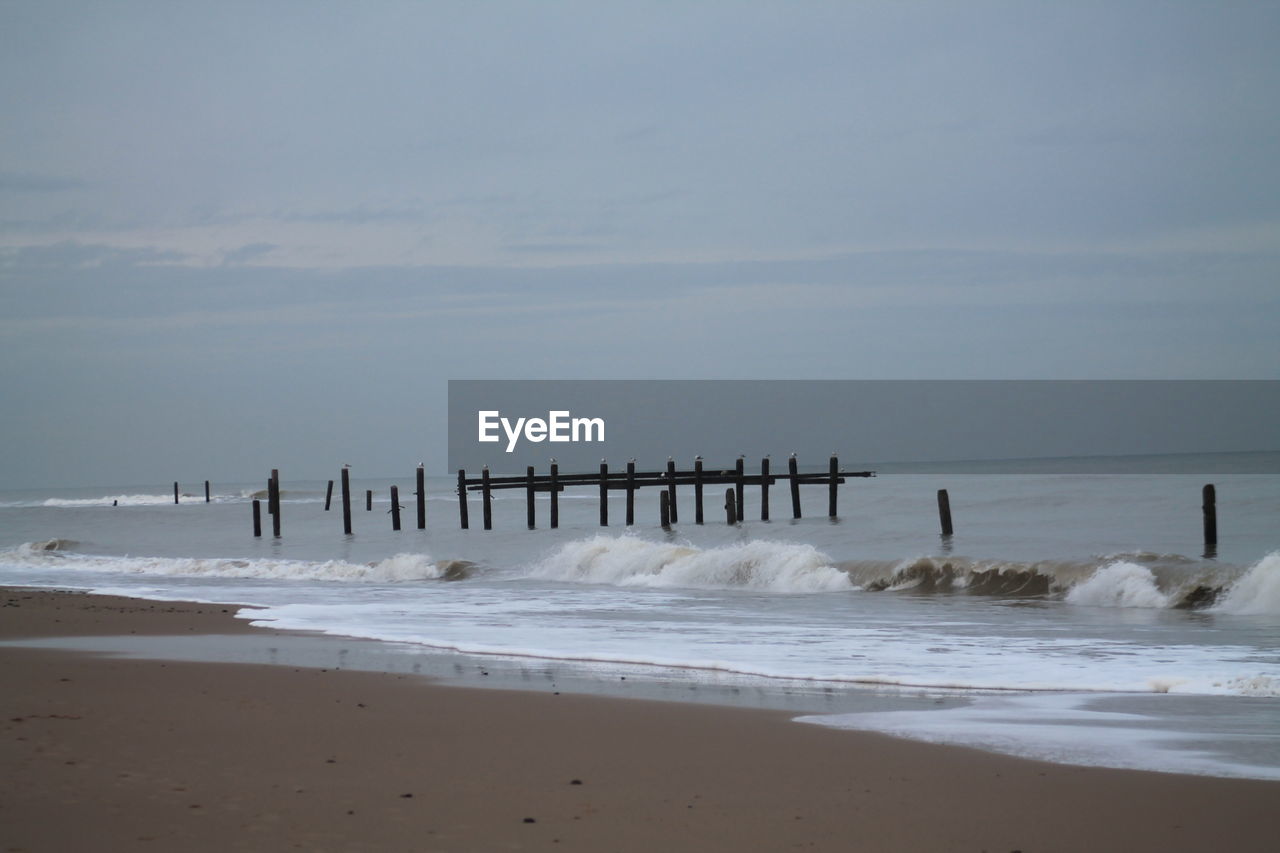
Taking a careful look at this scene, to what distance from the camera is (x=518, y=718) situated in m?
6.70

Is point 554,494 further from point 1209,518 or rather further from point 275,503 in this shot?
point 1209,518

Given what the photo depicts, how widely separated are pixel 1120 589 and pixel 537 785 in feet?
42.6

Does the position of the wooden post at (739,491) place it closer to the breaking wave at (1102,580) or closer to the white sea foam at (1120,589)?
the breaking wave at (1102,580)

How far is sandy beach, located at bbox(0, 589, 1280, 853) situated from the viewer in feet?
13.9

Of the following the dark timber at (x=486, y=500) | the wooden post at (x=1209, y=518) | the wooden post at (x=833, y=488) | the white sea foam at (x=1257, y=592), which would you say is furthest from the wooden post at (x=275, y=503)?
the white sea foam at (x=1257, y=592)

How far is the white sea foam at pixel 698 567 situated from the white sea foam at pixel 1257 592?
5926 millimetres

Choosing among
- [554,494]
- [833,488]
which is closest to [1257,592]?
[833,488]

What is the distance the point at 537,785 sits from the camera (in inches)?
200

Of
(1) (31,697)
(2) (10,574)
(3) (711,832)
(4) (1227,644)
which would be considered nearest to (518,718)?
(3) (711,832)

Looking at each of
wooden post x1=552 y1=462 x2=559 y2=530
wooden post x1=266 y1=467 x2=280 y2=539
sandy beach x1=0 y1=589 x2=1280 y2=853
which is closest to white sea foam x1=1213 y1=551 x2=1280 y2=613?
sandy beach x1=0 y1=589 x2=1280 y2=853

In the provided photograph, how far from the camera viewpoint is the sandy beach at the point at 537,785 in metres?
4.23

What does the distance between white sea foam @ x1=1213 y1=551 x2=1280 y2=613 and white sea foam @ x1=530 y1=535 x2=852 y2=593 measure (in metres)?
5.93

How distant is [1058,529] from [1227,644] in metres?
19.6

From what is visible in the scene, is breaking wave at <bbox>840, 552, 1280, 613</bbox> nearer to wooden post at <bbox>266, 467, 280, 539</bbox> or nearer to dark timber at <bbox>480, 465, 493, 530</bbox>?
dark timber at <bbox>480, 465, 493, 530</bbox>
